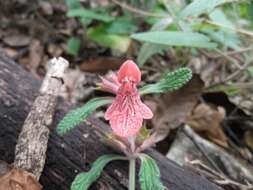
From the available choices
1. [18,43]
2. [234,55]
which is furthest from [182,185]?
[18,43]

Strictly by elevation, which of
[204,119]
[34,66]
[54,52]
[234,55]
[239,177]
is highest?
[54,52]

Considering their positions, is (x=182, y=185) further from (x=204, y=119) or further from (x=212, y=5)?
(x=204, y=119)

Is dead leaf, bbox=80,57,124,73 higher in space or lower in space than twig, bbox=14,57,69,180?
higher

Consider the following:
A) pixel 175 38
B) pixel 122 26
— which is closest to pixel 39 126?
pixel 175 38

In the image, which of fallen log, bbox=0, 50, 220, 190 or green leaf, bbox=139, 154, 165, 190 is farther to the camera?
fallen log, bbox=0, 50, 220, 190

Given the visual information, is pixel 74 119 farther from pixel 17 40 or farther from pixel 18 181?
pixel 17 40

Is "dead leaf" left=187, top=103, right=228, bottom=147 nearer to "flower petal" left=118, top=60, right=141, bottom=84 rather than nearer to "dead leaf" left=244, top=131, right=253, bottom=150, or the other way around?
"dead leaf" left=244, top=131, right=253, bottom=150

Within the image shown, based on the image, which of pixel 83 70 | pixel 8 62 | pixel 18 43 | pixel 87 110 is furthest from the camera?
pixel 18 43

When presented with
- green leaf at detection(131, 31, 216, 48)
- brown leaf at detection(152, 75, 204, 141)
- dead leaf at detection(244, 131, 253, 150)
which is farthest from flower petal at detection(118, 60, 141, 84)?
dead leaf at detection(244, 131, 253, 150)
